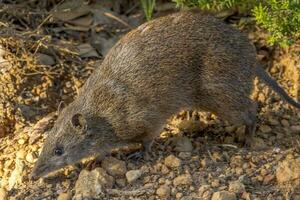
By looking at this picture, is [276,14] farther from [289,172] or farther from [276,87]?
[289,172]

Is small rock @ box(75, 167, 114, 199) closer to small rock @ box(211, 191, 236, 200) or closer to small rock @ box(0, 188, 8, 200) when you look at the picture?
small rock @ box(0, 188, 8, 200)

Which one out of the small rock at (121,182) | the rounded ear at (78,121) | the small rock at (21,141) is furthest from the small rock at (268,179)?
the small rock at (21,141)

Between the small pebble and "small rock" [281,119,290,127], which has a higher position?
"small rock" [281,119,290,127]

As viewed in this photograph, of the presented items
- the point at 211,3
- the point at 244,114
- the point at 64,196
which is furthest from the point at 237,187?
the point at 211,3

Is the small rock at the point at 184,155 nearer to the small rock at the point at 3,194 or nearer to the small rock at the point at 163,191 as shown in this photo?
the small rock at the point at 163,191

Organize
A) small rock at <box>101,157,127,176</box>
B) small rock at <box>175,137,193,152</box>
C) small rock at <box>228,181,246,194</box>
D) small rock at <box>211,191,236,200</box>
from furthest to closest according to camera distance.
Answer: small rock at <box>175,137,193,152</box> < small rock at <box>101,157,127,176</box> < small rock at <box>228,181,246,194</box> < small rock at <box>211,191,236,200</box>

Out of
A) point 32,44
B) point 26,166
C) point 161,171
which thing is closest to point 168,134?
point 161,171

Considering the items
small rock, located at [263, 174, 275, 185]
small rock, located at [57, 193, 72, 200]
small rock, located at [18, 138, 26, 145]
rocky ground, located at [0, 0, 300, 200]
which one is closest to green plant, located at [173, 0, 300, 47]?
rocky ground, located at [0, 0, 300, 200]
